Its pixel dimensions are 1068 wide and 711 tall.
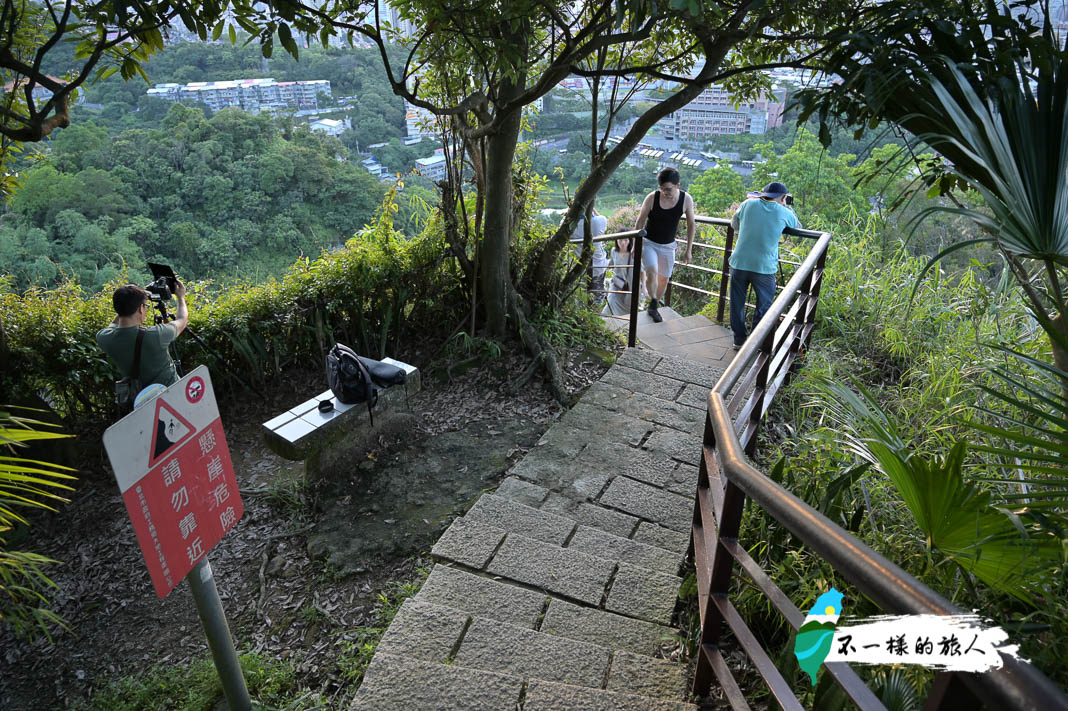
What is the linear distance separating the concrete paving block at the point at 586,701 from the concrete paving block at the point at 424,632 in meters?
0.45

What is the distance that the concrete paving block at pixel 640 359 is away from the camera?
5297 millimetres

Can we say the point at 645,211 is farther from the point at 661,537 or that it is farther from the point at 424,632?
the point at 424,632

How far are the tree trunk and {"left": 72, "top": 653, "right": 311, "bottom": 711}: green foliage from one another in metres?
3.31

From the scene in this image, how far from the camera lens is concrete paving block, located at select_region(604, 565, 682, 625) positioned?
2758 millimetres

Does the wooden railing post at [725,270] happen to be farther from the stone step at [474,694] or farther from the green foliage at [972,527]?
the stone step at [474,694]

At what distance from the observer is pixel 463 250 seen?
5422 mm

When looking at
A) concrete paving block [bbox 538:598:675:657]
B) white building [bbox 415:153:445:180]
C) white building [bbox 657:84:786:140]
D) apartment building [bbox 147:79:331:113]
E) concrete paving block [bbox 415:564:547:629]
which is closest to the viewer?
concrete paving block [bbox 538:598:675:657]

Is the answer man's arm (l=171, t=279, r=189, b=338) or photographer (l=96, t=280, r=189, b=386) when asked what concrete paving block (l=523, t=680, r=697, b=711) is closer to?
photographer (l=96, t=280, r=189, b=386)

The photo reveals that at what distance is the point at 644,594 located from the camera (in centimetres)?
286

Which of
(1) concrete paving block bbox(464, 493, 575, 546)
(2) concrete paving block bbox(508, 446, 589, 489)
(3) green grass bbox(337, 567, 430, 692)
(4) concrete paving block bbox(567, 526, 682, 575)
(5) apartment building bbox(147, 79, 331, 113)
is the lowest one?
(3) green grass bbox(337, 567, 430, 692)

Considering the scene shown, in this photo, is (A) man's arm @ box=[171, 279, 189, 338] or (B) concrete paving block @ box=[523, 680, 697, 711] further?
(A) man's arm @ box=[171, 279, 189, 338]

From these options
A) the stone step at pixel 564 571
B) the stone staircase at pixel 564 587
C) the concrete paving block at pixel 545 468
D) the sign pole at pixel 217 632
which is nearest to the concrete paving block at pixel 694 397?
the stone staircase at pixel 564 587

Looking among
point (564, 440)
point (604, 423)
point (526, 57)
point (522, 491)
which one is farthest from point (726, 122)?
point (522, 491)

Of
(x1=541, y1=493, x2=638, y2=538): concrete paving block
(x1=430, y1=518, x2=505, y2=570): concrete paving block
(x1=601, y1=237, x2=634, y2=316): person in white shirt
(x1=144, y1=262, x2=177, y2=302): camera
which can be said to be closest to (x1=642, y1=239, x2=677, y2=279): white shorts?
(x1=601, y1=237, x2=634, y2=316): person in white shirt
